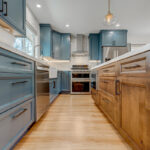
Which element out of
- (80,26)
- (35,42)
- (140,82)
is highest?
(80,26)

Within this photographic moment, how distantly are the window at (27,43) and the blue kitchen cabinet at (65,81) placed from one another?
152cm

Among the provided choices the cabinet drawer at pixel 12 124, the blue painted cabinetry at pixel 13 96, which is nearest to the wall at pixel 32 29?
the blue painted cabinetry at pixel 13 96

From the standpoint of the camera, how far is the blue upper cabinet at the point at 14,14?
111cm

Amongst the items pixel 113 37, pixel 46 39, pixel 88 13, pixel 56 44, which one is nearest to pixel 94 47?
pixel 113 37

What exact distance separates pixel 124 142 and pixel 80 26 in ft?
11.6

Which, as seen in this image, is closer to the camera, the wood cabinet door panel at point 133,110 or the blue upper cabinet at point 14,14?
the wood cabinet door panel at point 133,110

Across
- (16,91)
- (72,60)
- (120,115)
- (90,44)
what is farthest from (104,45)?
(16,91)

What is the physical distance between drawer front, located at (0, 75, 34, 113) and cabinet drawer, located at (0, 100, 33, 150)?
0.06m

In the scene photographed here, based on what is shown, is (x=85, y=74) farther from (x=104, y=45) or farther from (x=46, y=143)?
(x=46, y=143)

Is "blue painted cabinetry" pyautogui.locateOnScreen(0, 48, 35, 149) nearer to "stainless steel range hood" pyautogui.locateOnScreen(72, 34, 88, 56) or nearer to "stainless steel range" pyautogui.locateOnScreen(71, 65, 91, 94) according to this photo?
"stainless steel range" pyautogui.locateOnScreen(71, 65, 91, 94)

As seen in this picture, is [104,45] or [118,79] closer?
[118,79]

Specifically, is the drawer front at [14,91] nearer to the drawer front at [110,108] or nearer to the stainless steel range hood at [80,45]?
the drawer front at [110,108]

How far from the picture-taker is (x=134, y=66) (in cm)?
80

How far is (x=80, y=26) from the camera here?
352 centimetres
